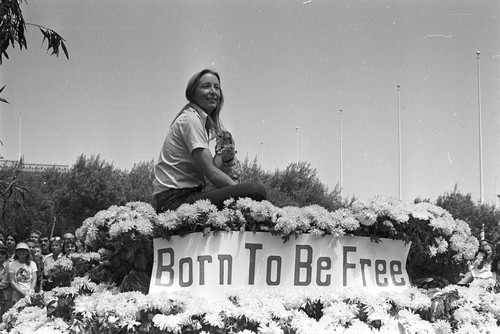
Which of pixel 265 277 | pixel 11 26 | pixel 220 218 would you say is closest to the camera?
pixel 220 218

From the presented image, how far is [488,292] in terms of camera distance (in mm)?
5387

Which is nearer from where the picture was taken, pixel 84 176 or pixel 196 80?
pixel 196 80

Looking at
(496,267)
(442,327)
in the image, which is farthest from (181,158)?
(496,267)

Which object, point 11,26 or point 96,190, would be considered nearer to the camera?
point 11,26

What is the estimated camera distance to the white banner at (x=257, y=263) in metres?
5.02

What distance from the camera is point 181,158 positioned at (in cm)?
570

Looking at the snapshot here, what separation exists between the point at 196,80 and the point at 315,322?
2374 mm

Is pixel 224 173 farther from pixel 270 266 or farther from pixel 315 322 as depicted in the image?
pixel 315 322

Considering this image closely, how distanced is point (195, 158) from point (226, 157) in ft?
1.33

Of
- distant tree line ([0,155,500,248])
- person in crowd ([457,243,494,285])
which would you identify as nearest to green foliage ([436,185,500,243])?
distant tree line ([0,155,500,248])

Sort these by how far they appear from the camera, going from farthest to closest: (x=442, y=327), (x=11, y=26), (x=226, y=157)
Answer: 1. (x=11, y=26)
2. (x=226, y=157)
3. (x=442, y=327)

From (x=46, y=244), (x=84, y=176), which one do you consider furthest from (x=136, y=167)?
(x=46, y=244)

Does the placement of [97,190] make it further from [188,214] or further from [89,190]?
[188,214]

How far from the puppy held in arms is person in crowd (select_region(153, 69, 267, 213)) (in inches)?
2.8
